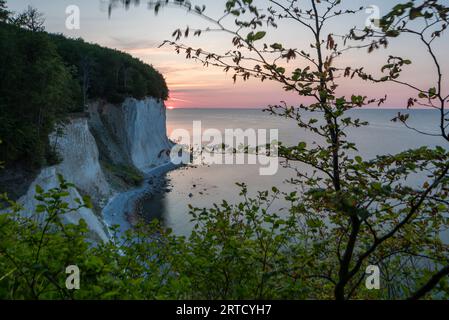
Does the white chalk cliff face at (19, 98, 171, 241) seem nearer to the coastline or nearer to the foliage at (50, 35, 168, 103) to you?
the coastline

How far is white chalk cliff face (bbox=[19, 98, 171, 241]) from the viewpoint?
74.7ft

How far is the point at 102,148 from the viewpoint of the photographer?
43500 mm

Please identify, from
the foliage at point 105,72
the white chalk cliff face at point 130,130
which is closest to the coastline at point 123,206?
the white chalk cliff face at point 130,130

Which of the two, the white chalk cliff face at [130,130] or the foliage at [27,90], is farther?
the white chalk cliff face at [130,130]

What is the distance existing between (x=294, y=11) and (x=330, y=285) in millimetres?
2744

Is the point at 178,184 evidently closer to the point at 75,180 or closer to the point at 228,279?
the point at 75,180

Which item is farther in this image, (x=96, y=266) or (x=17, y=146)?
(x=17, y=146)

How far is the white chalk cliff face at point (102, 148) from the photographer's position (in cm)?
2277

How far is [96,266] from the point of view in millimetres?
3275

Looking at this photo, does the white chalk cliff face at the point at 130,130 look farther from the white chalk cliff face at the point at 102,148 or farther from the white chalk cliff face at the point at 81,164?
the white chalk cliff face at the point at 81,164

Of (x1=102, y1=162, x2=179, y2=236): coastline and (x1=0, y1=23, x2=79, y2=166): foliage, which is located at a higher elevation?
(x1=0, y1=23, x2=79, y2=166): foliage

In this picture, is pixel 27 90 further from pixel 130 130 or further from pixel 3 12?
pixel 130 130

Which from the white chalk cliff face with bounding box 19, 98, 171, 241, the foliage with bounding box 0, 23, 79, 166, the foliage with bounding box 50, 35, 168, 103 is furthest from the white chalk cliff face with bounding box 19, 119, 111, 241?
the foliage with bounding box 50, 35, 168, 103
